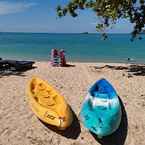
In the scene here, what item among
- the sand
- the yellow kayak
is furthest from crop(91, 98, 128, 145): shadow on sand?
the yellow kayak

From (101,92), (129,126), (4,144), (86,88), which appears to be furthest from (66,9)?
(4,144)

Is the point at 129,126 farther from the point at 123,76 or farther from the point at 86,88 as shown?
the point at 123,76

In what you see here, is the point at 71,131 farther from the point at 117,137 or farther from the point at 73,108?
the point at 73,108

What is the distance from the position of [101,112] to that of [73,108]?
1721 mm

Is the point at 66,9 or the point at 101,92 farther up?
the point at 66,9

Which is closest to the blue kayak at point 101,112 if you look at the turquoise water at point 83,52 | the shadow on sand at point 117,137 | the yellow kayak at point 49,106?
the shadow on sand at point 117,137

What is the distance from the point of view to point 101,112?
10.9 m

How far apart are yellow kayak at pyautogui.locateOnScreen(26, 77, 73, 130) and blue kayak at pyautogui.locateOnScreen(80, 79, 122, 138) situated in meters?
0.53

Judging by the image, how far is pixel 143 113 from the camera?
1220 cm

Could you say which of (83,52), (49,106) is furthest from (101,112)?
(83,52)

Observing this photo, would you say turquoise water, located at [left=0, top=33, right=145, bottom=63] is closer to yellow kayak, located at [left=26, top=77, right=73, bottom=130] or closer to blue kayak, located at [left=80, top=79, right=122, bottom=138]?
yellow kayak, located at [left=26, top=77, right=73, bottom=130]

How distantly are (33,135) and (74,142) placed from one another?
1.08 m

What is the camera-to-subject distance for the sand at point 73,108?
1023 centimetres

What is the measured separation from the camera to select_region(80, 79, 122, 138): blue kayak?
1007 cm
